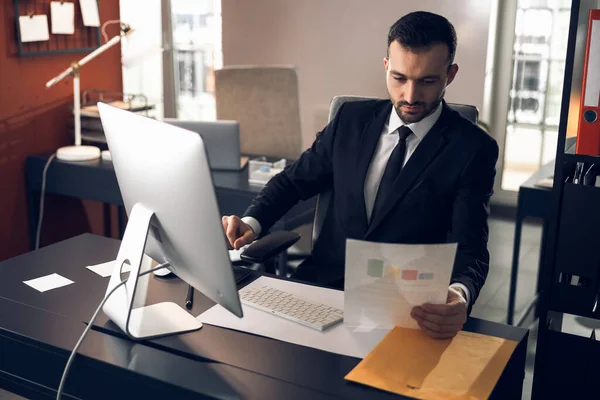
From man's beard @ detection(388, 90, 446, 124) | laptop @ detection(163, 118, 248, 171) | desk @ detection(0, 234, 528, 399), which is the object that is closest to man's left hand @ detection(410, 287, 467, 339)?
desk @ detection(0, 234, 528, 399)

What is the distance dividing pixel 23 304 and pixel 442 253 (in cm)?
93

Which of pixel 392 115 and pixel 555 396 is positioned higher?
pixel 392 115

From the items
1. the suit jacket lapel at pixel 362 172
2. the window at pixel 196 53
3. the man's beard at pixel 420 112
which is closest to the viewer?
the man's beard at pixel 420 112

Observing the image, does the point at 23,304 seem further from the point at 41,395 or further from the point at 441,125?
the point at 441,125

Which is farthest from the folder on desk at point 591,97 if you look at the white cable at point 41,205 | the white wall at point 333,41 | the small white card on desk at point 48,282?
the white wall at point 333,41

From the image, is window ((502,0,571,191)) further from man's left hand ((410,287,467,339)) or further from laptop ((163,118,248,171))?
man's left hand ((410,287,467,339))

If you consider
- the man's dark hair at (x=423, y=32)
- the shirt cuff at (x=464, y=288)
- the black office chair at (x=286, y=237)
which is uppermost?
the man's dark hair at (x=423, y=32)

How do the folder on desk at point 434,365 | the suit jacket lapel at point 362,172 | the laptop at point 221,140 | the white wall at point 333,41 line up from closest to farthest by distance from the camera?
1. the folder on desk at point 434,365
2. the suit jacket lapel at point 362,172
3. the laptop at point 221,140
4. the white wall at point 333,41

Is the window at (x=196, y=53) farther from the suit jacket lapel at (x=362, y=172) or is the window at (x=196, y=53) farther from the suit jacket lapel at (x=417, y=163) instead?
the suit jacket lapel at (x=417, y=163)

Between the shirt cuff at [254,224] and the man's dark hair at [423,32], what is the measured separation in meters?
0.62

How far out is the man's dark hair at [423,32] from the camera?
171cm

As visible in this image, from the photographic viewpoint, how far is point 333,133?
2020 mm

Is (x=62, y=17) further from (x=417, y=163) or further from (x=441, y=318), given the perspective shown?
(x=441, y=318)

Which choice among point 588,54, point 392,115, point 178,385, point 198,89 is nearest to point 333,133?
point 392,115
